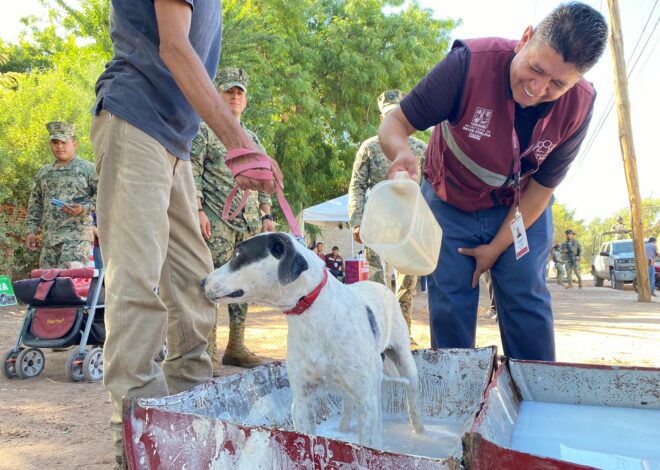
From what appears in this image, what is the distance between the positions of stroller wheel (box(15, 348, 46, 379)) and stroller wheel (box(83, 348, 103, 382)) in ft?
2.01

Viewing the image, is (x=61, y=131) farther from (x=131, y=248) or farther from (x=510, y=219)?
(x=510, y=219)

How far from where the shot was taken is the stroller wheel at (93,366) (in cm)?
464

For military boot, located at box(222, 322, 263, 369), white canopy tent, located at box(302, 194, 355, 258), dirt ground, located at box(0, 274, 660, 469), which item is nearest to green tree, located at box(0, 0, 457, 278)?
white canopy tent, located at box(302, 194, 355, 258)

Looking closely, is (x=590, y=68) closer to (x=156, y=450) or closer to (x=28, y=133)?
(x=156, y=450)

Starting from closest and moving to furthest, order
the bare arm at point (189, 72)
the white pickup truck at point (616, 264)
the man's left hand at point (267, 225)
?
the bare arm at point (189, 72) → the man's left hand at point (267, 225) → the white pickup truck at point (616, 264)

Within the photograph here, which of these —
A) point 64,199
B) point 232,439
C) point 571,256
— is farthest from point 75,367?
point 571,256

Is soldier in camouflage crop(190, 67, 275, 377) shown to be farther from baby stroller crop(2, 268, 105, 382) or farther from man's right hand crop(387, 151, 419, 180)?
man's right hand crop(387, 151, 419, 180)

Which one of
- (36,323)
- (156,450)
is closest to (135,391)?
(156,450)

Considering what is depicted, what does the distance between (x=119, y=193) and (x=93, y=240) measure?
4.99 m

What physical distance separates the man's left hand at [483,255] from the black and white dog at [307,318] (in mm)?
1026

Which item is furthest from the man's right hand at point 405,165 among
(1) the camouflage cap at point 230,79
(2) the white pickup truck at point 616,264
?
(2) the white pickup truck at point 616,264

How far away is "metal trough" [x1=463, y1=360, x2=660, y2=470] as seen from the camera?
239 cm

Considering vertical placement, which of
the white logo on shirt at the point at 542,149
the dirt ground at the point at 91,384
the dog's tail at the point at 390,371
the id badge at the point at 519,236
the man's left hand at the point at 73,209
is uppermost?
the man's left hand at the point at 73,209

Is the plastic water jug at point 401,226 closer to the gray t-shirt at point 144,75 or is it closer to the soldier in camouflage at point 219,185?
the gray t-shirt at point 144,75
